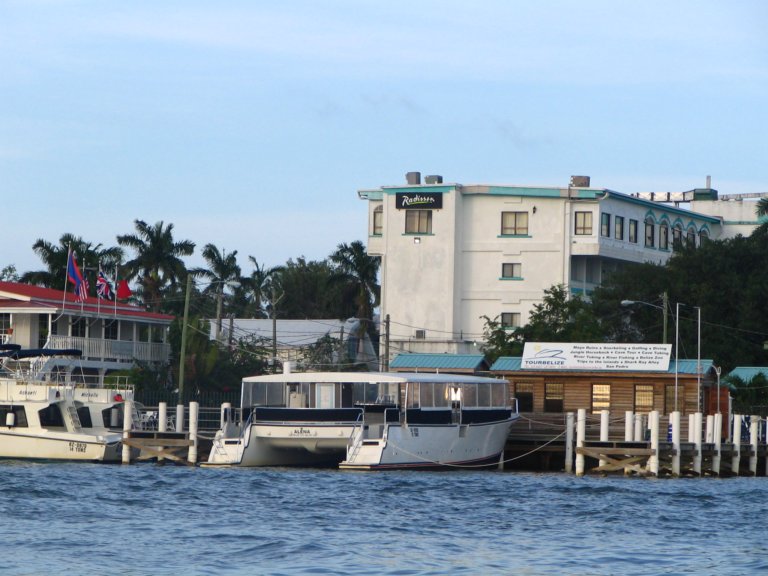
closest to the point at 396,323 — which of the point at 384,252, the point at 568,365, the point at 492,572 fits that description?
the point at 384,252

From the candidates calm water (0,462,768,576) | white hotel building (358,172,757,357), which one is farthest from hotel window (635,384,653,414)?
white hotel building (358,172,757,357)

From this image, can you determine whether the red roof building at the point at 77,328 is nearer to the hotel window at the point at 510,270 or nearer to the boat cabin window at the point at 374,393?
the boat cabin window at the point at 374,393

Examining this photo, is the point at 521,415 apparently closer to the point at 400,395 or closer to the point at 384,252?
the point at 400,395

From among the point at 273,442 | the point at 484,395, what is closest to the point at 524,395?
the point at 484,395

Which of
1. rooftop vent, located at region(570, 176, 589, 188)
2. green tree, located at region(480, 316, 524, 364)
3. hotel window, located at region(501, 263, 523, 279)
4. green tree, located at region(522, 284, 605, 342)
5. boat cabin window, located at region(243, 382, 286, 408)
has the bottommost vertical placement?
boat cabin window, located at region(243, 382, 286, 408)

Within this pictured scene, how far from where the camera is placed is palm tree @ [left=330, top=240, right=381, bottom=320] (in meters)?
103

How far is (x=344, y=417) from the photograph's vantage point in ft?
163

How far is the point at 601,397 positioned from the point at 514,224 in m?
31.8

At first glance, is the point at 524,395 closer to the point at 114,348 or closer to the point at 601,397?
the point at 601,397

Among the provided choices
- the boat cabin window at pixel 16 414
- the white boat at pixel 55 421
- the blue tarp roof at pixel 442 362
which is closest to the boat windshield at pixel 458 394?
the blue tarp roof at pixel 442 362

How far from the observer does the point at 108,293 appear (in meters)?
66.9

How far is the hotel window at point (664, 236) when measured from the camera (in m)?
97.4

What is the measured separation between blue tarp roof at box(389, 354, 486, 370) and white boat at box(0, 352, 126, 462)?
12.3 meters

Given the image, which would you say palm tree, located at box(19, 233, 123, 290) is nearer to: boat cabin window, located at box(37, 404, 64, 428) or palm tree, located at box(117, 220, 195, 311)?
palm tree, located at box(117, 220, 195, 311)
